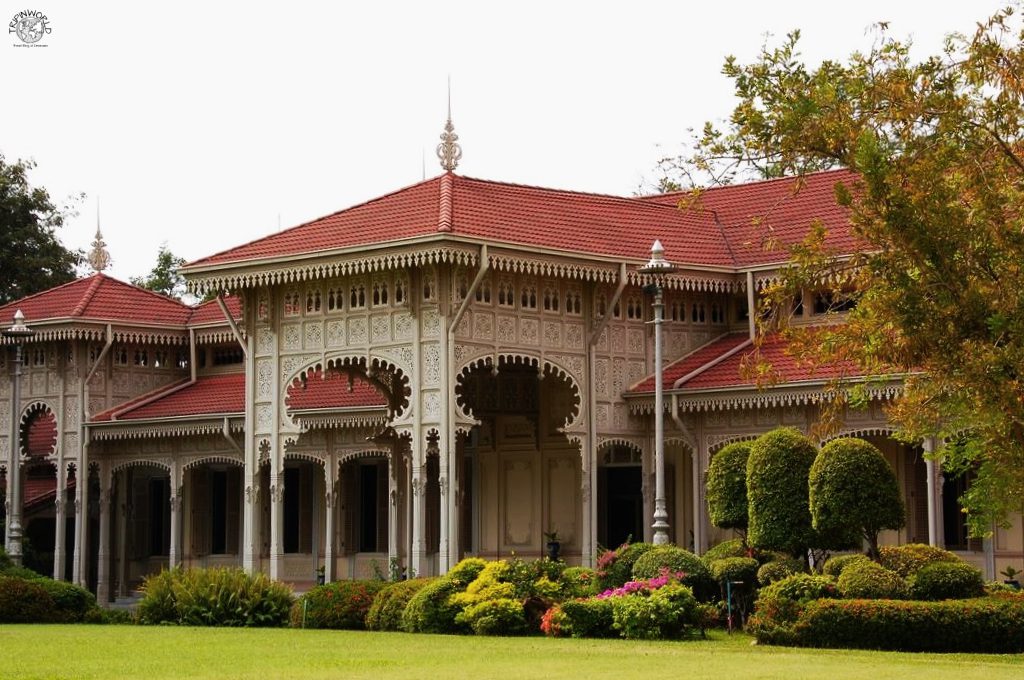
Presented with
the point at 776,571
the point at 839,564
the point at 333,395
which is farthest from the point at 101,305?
the point at 839,564

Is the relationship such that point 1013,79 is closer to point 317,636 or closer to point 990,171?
point 990,171

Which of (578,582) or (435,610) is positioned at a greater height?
(578,582)

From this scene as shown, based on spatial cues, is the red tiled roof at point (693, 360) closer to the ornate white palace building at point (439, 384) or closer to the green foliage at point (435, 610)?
the ornate white palace building at point (439, 384)

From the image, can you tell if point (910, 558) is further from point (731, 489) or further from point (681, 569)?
point (731, 489)

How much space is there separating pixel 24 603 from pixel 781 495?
13.9 metres

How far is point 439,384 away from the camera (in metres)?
29.6

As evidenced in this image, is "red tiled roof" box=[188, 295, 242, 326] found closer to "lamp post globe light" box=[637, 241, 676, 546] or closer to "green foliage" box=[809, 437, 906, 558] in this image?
"lamp post globe light" box=[637, 241, 676, 546]

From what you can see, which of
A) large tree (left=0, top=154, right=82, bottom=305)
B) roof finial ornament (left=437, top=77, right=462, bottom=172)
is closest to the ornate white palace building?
roof finial ornament (left=437, top=77, right=462, bottom=172)

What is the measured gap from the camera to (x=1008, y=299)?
1781cm

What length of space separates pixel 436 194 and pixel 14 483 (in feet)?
38.4

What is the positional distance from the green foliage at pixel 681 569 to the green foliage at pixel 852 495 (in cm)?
200

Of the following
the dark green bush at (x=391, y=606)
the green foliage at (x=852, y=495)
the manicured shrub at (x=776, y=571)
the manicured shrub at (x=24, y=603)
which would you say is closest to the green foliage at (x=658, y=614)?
the manicured shrub at (x=776, y=571)

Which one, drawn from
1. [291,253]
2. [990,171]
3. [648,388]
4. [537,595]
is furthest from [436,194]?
[990,171]

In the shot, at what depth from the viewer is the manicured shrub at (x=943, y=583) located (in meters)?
22.6
